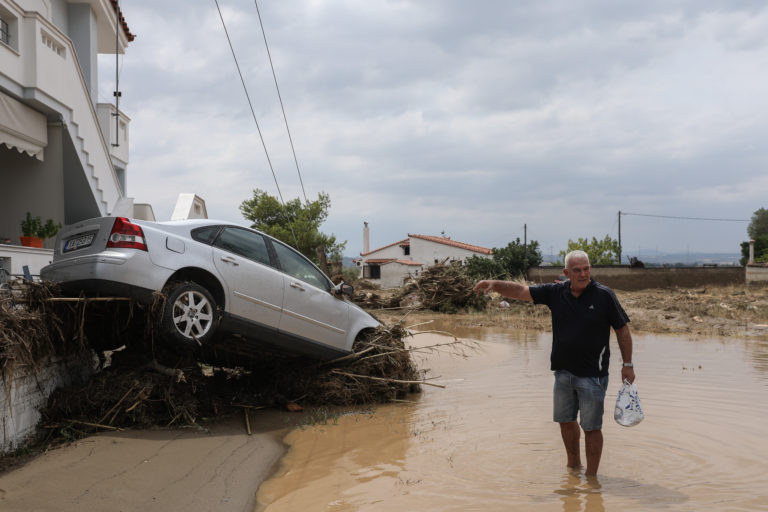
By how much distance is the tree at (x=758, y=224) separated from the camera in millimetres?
86750

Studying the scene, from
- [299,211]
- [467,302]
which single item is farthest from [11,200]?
[299,211]

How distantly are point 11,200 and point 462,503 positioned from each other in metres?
12.3

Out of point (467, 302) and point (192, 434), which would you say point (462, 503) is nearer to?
point (192, 434)

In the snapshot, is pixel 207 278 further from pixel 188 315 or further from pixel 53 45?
pixel 53 45

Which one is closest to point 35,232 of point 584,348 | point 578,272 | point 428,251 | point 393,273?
point 578,272

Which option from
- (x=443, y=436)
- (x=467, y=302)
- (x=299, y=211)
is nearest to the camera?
(x=443, y=436)

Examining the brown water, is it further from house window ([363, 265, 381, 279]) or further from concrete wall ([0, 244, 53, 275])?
house window ([363, 265, 381, 279])

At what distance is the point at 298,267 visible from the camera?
8016 mm

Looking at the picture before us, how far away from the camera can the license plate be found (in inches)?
252

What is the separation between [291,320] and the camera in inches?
298

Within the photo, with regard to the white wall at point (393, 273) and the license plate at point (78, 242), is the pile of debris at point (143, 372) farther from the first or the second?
the white wall at point (393, 273)

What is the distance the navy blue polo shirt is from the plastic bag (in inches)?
8.8

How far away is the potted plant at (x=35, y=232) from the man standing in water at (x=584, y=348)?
9.66 meters

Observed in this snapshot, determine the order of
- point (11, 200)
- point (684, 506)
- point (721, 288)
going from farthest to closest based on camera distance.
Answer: point (721, 288)
point (11, 200)
point (684, 506)
